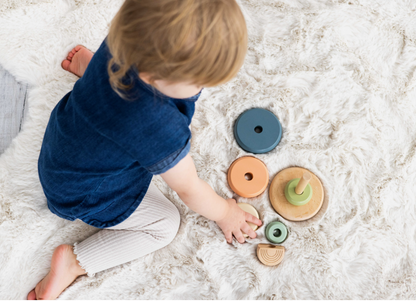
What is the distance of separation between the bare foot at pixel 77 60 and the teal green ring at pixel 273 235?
1.85ft

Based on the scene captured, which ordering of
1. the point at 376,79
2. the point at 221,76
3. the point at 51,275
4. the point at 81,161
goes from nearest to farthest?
1. the point at 221,76
2. the point at 81,161
3. the point at 51,275
4. the point at 376,79

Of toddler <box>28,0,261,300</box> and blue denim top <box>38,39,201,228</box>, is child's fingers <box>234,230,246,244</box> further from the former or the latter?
blue denim top <box>38,39,201,228</box>

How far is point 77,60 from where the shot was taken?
2.52 feet

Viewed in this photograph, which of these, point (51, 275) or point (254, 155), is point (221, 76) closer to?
point (254, 155)

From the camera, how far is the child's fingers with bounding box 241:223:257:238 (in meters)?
0.65

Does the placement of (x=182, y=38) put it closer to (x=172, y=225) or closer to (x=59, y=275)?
(x=172, y=225)

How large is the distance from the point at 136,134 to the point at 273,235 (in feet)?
1.26

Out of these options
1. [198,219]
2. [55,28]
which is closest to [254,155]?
[198,219]

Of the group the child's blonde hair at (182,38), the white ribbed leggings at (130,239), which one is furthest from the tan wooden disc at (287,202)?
the child's blonde hair at (182,38)

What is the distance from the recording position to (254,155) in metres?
0.72

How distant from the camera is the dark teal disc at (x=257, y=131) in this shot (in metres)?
0.71

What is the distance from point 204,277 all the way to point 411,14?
2.66 feet

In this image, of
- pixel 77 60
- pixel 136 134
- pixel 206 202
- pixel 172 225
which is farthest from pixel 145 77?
pixel 77 60

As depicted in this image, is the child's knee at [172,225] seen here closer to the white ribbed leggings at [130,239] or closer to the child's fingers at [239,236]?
the white ribbed leggings at [130,239]
